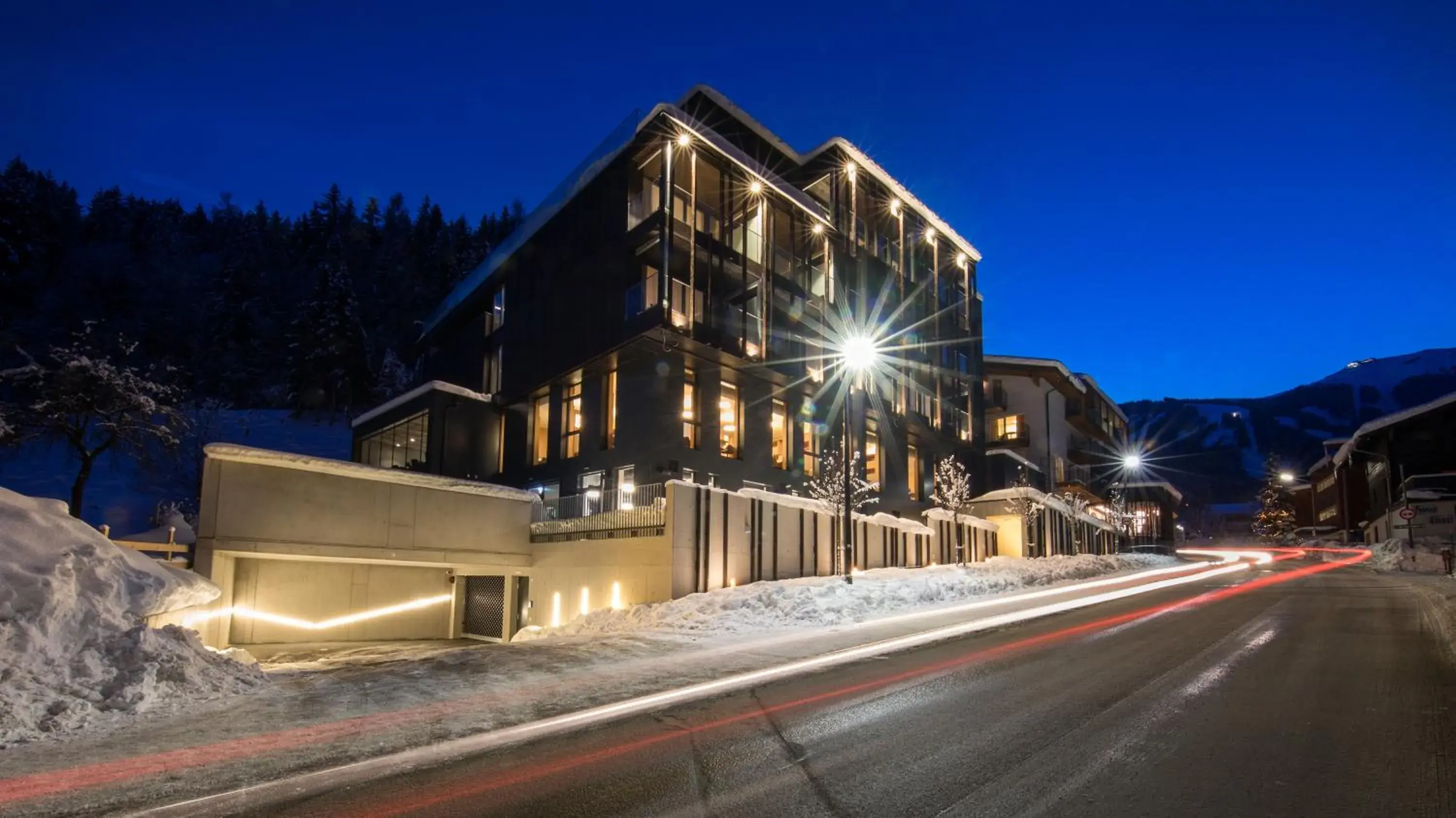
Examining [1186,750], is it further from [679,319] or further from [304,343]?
[304,343]

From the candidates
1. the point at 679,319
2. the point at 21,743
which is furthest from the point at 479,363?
the point at 21,743

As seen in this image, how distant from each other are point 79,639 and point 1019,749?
Answer: 10.4 metres

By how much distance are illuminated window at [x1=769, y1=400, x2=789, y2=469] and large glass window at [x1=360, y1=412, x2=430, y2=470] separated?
16260 mm

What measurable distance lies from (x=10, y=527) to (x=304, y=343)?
73140 mm

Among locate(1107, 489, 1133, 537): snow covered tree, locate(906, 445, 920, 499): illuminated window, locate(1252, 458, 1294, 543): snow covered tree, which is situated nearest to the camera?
locate(906, 445, 920, 499): illuminated window

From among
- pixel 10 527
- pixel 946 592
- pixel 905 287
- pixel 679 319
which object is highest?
pixel 905 287

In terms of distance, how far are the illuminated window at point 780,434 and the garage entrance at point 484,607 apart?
12.2 metres

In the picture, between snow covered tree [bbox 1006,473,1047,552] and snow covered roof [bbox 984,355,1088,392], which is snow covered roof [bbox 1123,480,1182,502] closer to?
snow covered roof [bbox 984,355,1088,392]

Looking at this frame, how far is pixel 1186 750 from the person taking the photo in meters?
6.45

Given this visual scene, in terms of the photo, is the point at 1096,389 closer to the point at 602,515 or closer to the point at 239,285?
the point at 602,515

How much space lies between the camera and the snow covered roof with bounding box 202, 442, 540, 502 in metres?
20.1

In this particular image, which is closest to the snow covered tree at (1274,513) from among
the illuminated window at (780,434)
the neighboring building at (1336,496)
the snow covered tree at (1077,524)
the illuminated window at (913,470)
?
the neighboring building at (1336,496)

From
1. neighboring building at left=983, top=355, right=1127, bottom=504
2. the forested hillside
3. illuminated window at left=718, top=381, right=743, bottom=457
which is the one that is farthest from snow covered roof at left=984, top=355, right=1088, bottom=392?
the forested hillside

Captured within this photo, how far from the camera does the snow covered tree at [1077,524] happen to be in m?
44.7
